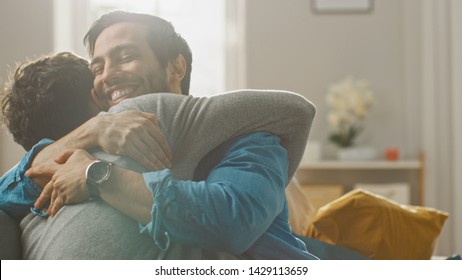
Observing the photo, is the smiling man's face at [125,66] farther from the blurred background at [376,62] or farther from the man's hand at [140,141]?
the blurred background at [376,62]

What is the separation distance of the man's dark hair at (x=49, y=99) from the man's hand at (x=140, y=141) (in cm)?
7

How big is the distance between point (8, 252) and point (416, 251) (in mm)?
726

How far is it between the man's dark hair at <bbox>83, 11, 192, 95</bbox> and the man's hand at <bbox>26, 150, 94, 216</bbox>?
0.14 meters

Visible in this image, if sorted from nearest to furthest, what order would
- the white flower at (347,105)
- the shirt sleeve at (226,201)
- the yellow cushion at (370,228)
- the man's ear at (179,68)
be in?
the shirt sleeve at (226,201)
the man's ear at (179,68)
the yellow cushion at (370,228)
the white flower at (347,105)

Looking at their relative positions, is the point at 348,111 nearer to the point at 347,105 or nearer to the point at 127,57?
the point at 347,105

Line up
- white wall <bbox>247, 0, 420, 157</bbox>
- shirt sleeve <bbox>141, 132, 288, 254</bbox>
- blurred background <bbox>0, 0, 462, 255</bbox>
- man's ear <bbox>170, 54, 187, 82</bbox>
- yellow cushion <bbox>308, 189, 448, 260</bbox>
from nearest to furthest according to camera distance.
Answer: shirt sleeve <bbox>141, 132, 288, 254</bbox> < man's ear <bbox>170, 54, 187, 82</bbox> < yellow cushion <bbox>308, 189, 448, 260</bbox> < blurred background <bbox>0, 0, 462, 255</bbox> < white wall <bbox>247, 0, 420, 157</bbox>

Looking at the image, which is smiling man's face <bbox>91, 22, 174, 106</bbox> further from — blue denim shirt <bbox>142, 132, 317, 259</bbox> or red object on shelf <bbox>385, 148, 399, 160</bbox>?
red object on shelf <bbox>385, 148, 399, 160</bbox>

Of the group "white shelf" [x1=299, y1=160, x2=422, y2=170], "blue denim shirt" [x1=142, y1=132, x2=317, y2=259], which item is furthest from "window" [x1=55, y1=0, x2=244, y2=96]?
"white shelf" [x1=299, y1=160, x2=422, y2=170]

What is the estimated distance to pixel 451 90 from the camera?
2.05 m

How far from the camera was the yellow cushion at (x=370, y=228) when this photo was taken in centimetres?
113

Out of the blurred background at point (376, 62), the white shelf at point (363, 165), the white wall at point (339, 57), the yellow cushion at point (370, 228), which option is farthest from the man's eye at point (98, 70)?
the white shelf at point (363, 165)

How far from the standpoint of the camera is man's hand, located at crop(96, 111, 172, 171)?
747mm

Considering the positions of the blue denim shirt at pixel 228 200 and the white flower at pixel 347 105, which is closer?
the blue denim shirt at pixel 228 200

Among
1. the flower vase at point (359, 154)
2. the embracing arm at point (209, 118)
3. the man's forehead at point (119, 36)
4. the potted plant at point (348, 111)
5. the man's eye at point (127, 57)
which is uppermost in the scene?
the man's forehead at point (119, 36)
